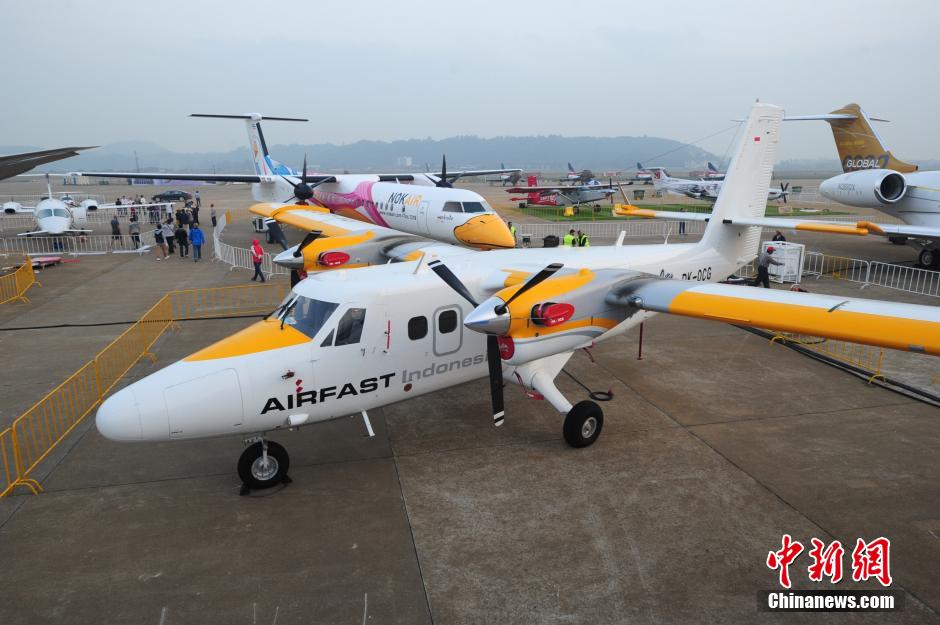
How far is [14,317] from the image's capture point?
1786 centimetres

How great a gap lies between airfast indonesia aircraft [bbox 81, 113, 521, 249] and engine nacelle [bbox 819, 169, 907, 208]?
52.2ft

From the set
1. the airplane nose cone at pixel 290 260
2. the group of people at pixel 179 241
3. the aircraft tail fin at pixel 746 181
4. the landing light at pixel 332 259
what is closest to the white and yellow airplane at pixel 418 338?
the landing light at pixel 332 259

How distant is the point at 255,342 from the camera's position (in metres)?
8.14

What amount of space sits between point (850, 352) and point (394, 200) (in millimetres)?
16778

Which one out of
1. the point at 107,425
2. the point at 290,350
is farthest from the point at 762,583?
the point at 107,425

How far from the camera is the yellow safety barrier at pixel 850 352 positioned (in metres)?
13.2

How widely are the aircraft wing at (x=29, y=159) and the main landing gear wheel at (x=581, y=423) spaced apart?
1938cm

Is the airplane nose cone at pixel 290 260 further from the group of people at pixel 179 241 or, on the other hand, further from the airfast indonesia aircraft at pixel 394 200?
the group of people at pixel 179 241

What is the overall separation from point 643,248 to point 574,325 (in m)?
4.11

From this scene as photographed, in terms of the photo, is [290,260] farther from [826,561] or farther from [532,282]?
[826,561]

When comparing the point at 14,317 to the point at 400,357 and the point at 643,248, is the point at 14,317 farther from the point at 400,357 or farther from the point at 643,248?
the point at 643,248

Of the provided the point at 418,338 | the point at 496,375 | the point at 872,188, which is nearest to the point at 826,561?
the point at 496,375

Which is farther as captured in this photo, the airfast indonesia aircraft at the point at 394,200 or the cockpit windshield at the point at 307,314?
the airfast indonesia aircraft at the point at 394,200

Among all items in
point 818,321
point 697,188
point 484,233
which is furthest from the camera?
point 697,188
